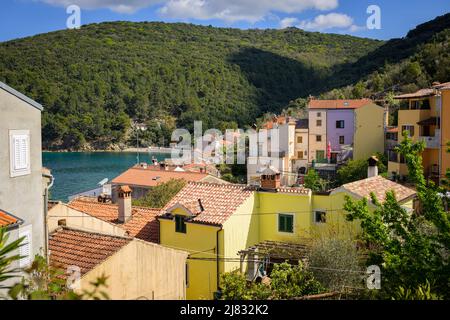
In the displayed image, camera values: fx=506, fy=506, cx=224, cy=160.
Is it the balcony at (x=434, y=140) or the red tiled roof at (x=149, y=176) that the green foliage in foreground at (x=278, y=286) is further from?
the red tiled roof at (x=149, y=176)

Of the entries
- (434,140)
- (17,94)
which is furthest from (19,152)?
(434,140)

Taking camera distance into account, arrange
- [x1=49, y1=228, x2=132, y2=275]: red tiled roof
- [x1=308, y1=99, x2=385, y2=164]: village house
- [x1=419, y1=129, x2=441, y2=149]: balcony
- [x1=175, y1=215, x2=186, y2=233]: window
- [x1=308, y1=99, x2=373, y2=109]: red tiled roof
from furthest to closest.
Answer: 1. [x1=308, y1=99, x2=373, y2=109]: red tiled roof
2. [x1=308, y1=99, x2=385, y2=164]: village house
3. [x1=419, y1=129, x2=441, y2=149]: balcony
4. [x1=175, y1=215, x2=186, y2=233]: window
5. [x1=49, y1=228, x2=132, y2=275]: red tiled roof

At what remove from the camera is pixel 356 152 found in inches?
1692

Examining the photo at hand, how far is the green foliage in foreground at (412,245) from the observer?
845 centimetres

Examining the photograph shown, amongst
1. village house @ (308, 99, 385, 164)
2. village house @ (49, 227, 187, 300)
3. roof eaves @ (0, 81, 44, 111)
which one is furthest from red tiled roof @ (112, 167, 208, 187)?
roof eaves @ (0, 81, 44, 111)

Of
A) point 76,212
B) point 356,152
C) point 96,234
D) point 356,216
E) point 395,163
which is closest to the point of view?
point 356,216

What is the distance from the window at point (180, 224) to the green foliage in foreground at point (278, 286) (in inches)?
219

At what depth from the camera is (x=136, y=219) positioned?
1898cm

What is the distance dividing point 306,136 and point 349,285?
35.7 m

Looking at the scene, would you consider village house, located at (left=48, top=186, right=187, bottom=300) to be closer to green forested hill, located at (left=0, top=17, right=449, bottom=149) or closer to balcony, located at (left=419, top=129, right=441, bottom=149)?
balcony, located at (left=419, top=129, right=441, bottom=149)

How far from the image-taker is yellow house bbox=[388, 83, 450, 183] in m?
29.4

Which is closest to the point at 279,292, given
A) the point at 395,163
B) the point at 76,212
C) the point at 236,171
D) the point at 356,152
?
the point at 76,212

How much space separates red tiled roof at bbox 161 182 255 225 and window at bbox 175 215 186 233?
1.60 feet
